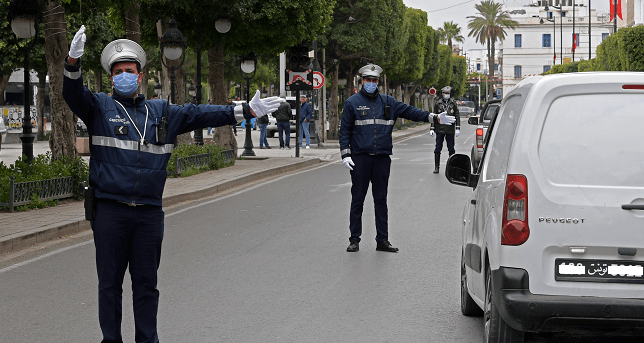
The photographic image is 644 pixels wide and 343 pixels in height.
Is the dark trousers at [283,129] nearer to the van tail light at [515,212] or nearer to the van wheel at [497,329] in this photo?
the van wheel at [497,329]

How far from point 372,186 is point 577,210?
4.94 meters

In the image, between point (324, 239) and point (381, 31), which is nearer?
Answer: point (324, 239)

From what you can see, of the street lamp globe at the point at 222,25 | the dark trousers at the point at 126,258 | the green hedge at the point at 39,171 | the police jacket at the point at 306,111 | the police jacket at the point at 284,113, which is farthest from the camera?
the police jacket at the point at 306,111

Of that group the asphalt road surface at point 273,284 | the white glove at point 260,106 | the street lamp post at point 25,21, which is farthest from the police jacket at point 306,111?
the white glove at point 260,106

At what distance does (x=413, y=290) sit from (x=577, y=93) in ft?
10.6

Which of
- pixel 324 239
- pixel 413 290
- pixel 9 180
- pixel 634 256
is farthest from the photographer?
pixel 9 180

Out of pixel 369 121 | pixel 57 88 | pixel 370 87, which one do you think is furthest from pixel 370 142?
pixel 57 88

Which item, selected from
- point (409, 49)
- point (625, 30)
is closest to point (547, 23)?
point (409, 49)

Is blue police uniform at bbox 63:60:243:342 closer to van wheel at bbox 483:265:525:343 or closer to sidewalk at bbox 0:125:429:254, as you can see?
van wheel at bbox 483:265:525:343

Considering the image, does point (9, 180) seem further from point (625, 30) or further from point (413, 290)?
point (625, 30)

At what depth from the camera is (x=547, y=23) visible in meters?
125

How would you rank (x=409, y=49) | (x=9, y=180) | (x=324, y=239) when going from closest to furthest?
1. (x=324, y=239)
2. (x=9, y=180)
3. (x=409, y=49)

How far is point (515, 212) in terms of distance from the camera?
→ 4.64 m

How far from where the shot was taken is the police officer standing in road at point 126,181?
16.3 feet
